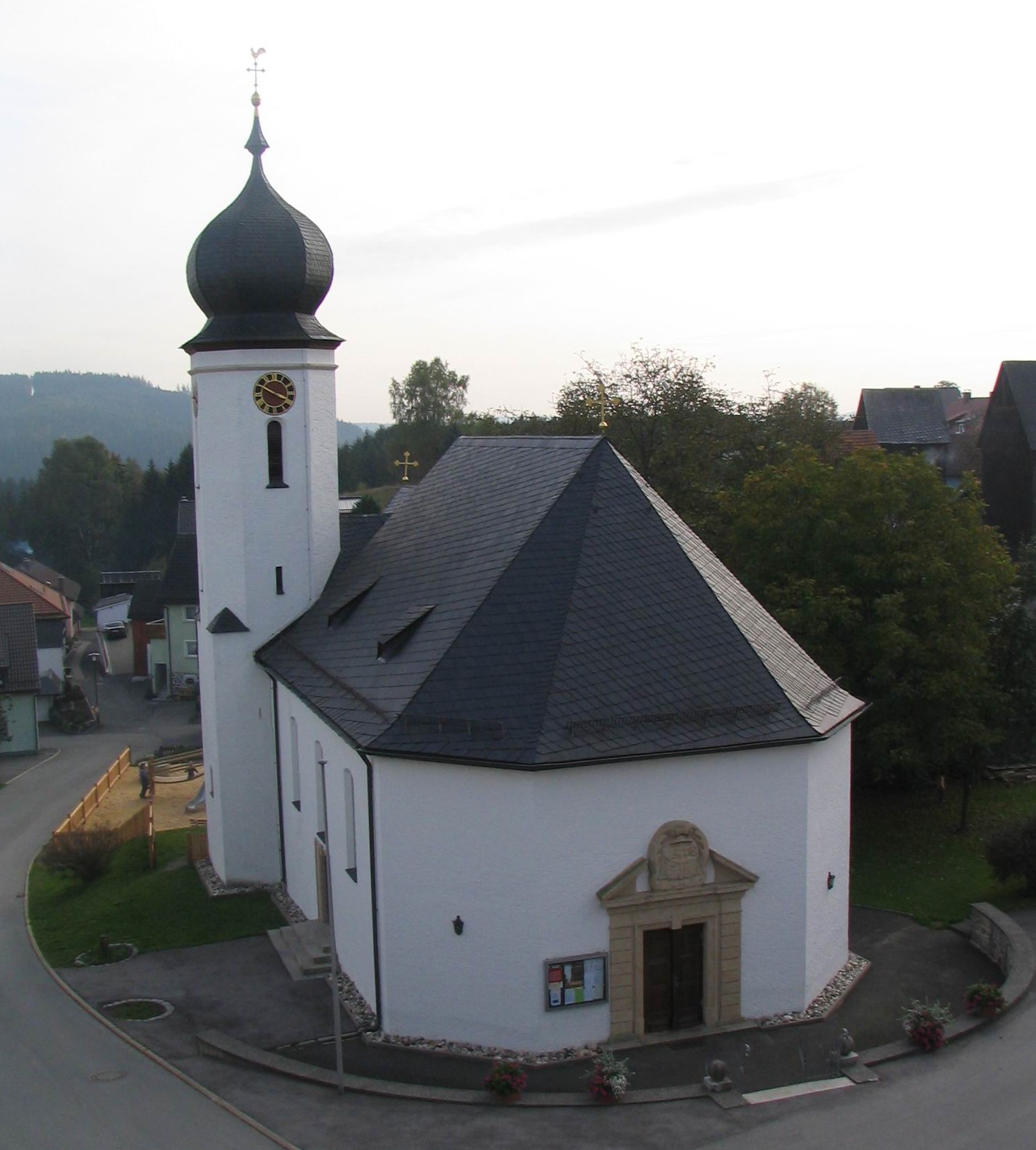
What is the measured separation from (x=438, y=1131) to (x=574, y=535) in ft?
31.1

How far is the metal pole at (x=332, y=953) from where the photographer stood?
1814 centimetres

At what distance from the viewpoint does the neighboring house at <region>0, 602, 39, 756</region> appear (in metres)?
49.3

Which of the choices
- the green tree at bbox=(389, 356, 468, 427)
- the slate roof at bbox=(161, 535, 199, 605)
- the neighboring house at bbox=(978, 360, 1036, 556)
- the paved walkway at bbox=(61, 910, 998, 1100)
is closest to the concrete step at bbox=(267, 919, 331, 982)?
the paved walkway at bbox=(61, 910, 998, 1100)

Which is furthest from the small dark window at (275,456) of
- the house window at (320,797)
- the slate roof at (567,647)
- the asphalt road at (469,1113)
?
the asphalt road at (469,1113)

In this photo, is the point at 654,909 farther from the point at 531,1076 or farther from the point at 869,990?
the point at 869,990

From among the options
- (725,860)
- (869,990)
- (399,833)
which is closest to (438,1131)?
(399,833)

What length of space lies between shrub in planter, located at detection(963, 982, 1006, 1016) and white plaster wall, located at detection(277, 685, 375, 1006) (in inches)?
374

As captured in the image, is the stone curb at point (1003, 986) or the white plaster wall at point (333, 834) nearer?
the stone curb at point (1003, 986)

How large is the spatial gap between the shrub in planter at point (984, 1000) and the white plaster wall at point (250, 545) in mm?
15102

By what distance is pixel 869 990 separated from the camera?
22219mm

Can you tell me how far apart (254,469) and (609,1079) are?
50.0 ft

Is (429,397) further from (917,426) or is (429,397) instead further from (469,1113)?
(469,1113)

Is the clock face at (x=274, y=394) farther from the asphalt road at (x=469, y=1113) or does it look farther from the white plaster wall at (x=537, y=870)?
the asphalt road at (x=469, y=1113)

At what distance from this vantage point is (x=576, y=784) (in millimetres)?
19609
